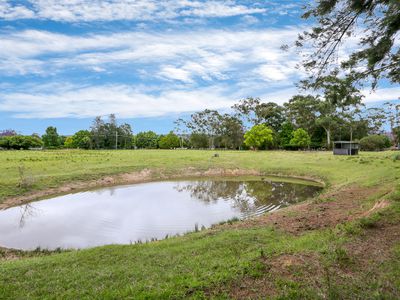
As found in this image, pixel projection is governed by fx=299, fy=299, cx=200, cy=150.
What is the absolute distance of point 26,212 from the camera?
15.2 m

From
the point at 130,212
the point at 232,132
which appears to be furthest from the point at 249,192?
the point at 232,132

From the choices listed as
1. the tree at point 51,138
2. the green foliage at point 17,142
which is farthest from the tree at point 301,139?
the tree at point 51,138

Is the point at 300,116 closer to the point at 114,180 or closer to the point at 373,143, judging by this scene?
the point at 373,143

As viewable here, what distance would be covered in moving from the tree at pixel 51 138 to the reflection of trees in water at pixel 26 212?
8630cm

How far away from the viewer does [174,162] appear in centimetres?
3338

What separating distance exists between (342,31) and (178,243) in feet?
23.0

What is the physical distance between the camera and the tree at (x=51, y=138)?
9444 cm

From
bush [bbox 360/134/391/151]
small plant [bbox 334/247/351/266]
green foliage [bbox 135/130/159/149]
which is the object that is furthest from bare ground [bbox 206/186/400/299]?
green foliage [bbox 135/130/159/149]

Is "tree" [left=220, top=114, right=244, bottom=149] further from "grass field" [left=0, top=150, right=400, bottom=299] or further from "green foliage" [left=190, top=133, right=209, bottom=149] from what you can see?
"grass field" [left=0, top=150, right=400, bottom=299]

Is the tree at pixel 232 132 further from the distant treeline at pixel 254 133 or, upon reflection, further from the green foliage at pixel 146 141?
the green foliage at pixel 146 141

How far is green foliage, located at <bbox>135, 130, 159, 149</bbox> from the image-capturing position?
98562 mm

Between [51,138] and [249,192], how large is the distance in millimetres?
Result: 89904

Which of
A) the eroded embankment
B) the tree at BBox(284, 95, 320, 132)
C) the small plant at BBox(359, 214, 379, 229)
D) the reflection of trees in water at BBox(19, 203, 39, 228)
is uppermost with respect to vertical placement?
the tree at BBox(284, 95, 320, 132)

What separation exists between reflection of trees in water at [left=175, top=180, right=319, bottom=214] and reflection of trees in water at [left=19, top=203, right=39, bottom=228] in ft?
29.5
